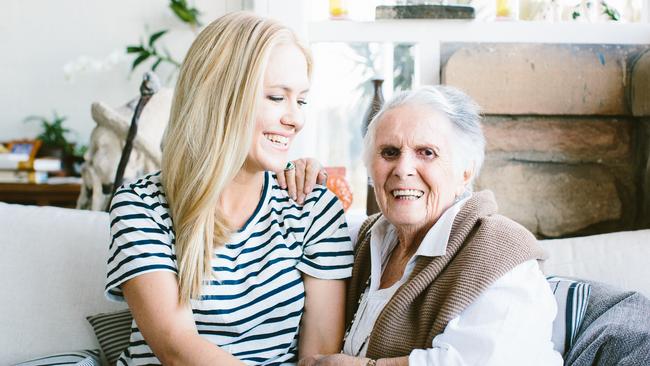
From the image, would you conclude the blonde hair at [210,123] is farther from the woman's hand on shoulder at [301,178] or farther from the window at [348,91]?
the window at [348,91]

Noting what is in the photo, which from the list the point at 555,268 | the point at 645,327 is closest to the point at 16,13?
the point at 555,268

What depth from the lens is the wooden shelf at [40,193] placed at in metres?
3.48

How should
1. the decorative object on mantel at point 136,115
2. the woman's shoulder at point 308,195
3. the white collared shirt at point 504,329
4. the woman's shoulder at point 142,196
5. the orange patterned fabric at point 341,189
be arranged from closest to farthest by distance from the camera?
1. the white collared shirt at point 504,329
2. the woman's shoulder at point 142,196
3. the woman's shoulder at point 308,195
4. the orange patterned fabric at point 341,189
5. the decorative object on mantel at point 136,115

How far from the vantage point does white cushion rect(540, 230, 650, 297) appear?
168 centimetres

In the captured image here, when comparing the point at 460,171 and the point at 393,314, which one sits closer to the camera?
the point at 393,314

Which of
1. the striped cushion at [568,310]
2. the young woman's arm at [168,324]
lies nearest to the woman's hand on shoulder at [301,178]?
the young woman's arm at [168,324]

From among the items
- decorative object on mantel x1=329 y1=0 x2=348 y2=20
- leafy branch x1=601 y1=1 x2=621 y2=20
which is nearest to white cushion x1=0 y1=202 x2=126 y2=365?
decorative object on mantel x1=329 y1=0 x2=348 y2=20

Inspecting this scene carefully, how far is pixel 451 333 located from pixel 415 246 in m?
0.30

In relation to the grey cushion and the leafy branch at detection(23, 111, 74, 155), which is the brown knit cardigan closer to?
the grey cushion

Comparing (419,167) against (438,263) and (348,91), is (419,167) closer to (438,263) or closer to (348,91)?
(438,263)

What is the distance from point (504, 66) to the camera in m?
2.66

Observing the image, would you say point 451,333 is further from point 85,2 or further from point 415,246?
point 85,2

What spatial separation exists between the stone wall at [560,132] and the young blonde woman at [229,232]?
1362 millimetres

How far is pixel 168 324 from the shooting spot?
1.33 meters
